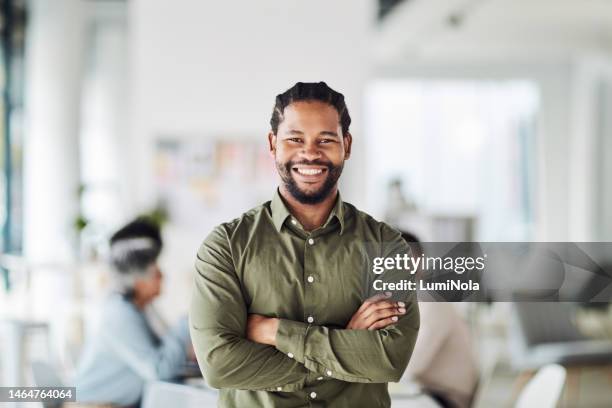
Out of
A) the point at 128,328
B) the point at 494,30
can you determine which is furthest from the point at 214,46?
the point at 494,30

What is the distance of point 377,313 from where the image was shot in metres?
1.29

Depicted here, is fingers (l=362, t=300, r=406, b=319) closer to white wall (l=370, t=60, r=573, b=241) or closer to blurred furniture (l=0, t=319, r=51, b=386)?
blurred furniture (l=0, t=319, r=51, b=386)

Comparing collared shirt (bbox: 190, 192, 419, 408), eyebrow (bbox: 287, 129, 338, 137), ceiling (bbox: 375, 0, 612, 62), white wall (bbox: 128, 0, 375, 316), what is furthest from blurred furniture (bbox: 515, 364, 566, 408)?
ceiling (bbox: 375, 0, 612, 62)

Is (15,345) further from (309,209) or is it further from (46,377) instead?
(309,209)

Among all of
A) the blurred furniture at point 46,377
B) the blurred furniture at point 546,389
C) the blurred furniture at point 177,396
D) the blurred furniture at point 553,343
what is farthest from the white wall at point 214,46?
the blurred furniture at point 46,377

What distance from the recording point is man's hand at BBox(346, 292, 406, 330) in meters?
1.27

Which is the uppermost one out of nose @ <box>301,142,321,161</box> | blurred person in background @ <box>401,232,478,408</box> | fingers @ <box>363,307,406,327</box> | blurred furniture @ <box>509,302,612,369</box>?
nose @ <box>301,142,321,161</box>

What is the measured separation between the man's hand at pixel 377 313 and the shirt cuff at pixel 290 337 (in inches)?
3.1

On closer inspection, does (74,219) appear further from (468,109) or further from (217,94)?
(468,109)

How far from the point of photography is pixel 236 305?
125cm

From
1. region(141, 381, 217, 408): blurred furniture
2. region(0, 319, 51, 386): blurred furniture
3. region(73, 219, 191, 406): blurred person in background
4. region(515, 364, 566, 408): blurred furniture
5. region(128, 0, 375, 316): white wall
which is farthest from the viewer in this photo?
region(128, 0, 375, 316): white wall

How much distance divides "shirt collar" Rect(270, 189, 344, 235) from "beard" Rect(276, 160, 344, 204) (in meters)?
0.03

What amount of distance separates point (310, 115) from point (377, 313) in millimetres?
322

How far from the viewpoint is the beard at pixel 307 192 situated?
126 centimetres
